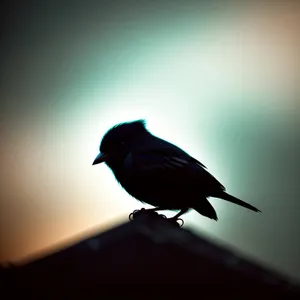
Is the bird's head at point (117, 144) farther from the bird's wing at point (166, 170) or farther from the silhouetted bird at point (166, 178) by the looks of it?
the bird's wing at point (166, 170)

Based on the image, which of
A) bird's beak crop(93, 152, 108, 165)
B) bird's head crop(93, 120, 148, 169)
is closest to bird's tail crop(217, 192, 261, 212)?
bird's head crop(93, 120, 148, 169)

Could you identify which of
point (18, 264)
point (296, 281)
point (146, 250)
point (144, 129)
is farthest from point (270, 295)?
point (144, 129)

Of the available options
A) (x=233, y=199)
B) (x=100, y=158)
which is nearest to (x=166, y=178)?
(x=233, y=199)

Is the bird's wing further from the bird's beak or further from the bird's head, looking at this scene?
the bird's beak

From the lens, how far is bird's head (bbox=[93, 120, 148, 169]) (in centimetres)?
498

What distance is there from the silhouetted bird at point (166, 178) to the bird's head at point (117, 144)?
12 mm

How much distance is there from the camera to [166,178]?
182 inches

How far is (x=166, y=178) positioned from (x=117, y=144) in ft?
2.53

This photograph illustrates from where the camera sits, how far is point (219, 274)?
5.76 feet

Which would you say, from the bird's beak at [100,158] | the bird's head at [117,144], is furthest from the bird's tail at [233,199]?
the bird's beak at [100,158]

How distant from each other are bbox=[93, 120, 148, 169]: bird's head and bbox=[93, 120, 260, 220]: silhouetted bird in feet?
0.04

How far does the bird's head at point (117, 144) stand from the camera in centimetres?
498

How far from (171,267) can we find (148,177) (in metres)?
2.80

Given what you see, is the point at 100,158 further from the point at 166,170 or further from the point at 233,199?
the point at 233,199
